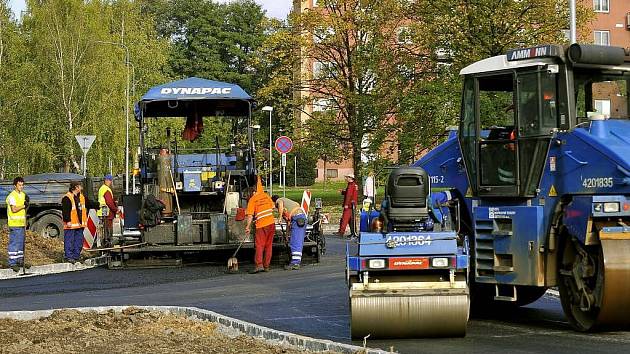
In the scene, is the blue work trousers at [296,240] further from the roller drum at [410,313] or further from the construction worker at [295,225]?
the roller drum at [410,313]

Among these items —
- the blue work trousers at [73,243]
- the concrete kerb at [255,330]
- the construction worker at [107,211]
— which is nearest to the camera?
the concrete kerb at [255,330]

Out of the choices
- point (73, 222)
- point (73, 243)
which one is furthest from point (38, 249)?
point (73, 222)

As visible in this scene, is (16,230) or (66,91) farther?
(66,91)

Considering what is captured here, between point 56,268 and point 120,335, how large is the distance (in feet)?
34.1

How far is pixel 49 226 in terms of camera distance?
27.5 metres

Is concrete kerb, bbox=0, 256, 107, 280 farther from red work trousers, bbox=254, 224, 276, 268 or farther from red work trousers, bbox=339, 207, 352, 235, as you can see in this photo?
red work trousers, bbox=339, 207, 352, 235

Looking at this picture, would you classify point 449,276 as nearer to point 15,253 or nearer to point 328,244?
point 15,253

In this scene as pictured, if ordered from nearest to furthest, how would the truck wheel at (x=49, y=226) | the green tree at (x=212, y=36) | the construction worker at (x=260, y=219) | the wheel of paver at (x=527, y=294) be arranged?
the wheel of paver at (x=527, y=294) → the construction worker at (x=260, y=219) → the truck wheel at (x=49, y=226) → the green tree at (x=212, y=36)

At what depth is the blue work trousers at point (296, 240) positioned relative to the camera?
1900 centimetres

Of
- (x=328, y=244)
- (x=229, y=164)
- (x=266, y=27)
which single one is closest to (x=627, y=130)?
(x=229, y=164)

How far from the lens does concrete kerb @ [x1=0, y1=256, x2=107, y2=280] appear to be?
19.9 metres

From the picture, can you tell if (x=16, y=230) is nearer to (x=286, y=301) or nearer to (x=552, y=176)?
(x=286, y=301)

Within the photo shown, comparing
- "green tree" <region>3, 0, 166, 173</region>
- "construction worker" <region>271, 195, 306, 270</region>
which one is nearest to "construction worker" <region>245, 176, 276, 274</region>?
"construction worker" <region>271, 195, 306, 270</region>

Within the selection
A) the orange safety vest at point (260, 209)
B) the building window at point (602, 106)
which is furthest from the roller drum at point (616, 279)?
the orange safety vest at point (260, 209)
